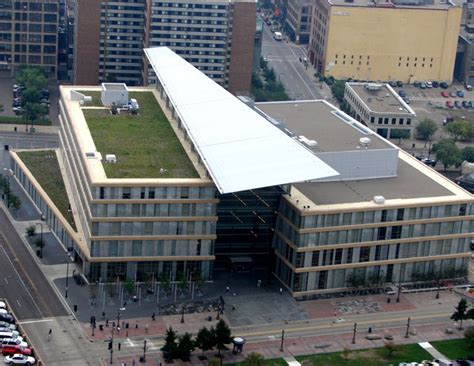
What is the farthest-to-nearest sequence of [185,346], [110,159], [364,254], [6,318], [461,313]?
1. [364,254]
2. [110,159]
3. [461,313]
4. [6,318]
5. [185,346]

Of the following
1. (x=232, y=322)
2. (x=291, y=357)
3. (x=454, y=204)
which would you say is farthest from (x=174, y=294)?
(x=454, y=204)

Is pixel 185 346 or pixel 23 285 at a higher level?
pixel 185 346

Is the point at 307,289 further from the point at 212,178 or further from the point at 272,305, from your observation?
the point at 212,178

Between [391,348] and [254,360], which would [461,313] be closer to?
[391,348]

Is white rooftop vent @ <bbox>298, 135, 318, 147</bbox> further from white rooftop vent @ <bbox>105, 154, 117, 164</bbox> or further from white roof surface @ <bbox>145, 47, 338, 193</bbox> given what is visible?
white rooftop vent @ <bbox>105, 154, 117, 164</bbox>

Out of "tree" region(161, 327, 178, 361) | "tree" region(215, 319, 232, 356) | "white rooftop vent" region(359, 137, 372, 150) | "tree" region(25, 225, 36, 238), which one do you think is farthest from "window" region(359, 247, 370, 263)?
"tree" region(25, 225, 36, 238)

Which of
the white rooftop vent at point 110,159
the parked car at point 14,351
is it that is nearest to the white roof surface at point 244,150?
the white rooftop vent at point 110,159

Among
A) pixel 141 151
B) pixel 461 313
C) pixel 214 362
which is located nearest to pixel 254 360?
pixel 214 362

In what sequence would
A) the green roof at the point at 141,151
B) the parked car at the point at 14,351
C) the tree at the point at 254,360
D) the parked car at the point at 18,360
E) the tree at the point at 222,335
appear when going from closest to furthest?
the tree at the point at 254,360 < the parked car at the point at 18,360 < the parked car at the point at 14,351 < the tree at the point at 222,335 < the green roof at the point at 141,151

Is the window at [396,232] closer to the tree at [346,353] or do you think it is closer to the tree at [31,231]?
the tree at [346,353]
